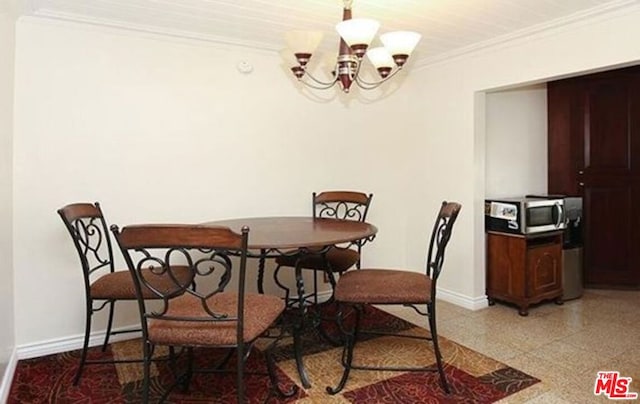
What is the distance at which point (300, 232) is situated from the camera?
2.51 m

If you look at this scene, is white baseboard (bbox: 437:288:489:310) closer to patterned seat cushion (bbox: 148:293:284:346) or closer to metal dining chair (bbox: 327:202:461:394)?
metal dining chair (bbox: 327:202:461:394)

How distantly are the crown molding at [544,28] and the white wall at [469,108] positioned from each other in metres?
0.02

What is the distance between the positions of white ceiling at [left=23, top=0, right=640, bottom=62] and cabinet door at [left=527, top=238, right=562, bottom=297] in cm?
165

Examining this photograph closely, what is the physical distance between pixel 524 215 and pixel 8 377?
3438 millimetres

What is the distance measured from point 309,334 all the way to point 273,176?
3.99ft

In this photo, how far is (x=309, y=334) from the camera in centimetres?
308

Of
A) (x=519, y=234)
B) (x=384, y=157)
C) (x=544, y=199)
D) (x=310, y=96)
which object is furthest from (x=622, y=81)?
(x=310, y=96)

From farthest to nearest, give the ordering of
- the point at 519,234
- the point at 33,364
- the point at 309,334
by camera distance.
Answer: the point at 519,234 → the point at 309,334 → the point at 33,364

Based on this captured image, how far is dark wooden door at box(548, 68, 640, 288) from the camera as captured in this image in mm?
3996

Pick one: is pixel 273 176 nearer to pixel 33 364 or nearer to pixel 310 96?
pixel 310 96

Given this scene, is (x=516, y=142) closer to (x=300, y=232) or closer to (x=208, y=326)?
(x=300, y=232)

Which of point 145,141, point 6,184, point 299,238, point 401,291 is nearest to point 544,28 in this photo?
point 401,291

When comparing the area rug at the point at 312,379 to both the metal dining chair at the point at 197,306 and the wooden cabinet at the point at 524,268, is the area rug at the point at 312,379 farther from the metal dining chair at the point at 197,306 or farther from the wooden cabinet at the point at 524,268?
the wooden cabinet at the point at 524,268

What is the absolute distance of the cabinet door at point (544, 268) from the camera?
3480mm
